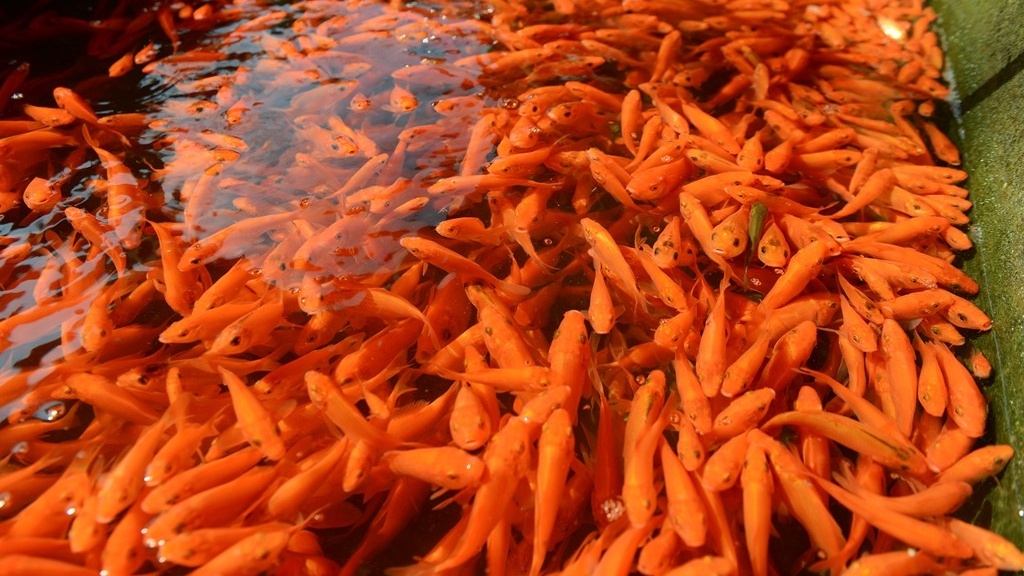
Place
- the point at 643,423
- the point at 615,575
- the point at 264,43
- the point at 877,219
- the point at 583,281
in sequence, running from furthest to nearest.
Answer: the point at 264,43 → the point at 877,219 → the point at 583,281 → the point at 643,423 → the point at 615,575

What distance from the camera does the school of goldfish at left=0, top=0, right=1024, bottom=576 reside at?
172 cm

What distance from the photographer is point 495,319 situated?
2.15m

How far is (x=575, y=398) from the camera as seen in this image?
198cm

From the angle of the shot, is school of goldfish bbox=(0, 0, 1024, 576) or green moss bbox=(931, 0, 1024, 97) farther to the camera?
green moss bbox=(931, 0, 1024, 97)

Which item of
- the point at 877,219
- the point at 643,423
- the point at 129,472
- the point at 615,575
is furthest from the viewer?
the point at 877,219

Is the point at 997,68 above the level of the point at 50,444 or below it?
above

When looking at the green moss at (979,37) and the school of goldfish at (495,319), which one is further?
the green moss at (979,37)

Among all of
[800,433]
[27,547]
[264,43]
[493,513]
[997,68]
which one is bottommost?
[800,433]

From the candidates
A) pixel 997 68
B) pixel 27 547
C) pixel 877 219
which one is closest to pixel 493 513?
pixel 27 547

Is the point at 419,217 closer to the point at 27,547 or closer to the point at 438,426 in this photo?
the point at 438,426

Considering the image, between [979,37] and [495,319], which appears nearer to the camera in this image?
[495,319]

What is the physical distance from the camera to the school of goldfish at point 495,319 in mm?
1716

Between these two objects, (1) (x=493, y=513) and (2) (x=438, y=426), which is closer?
(1) (x=493, y=513)

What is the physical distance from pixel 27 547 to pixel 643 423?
67.3 inches
